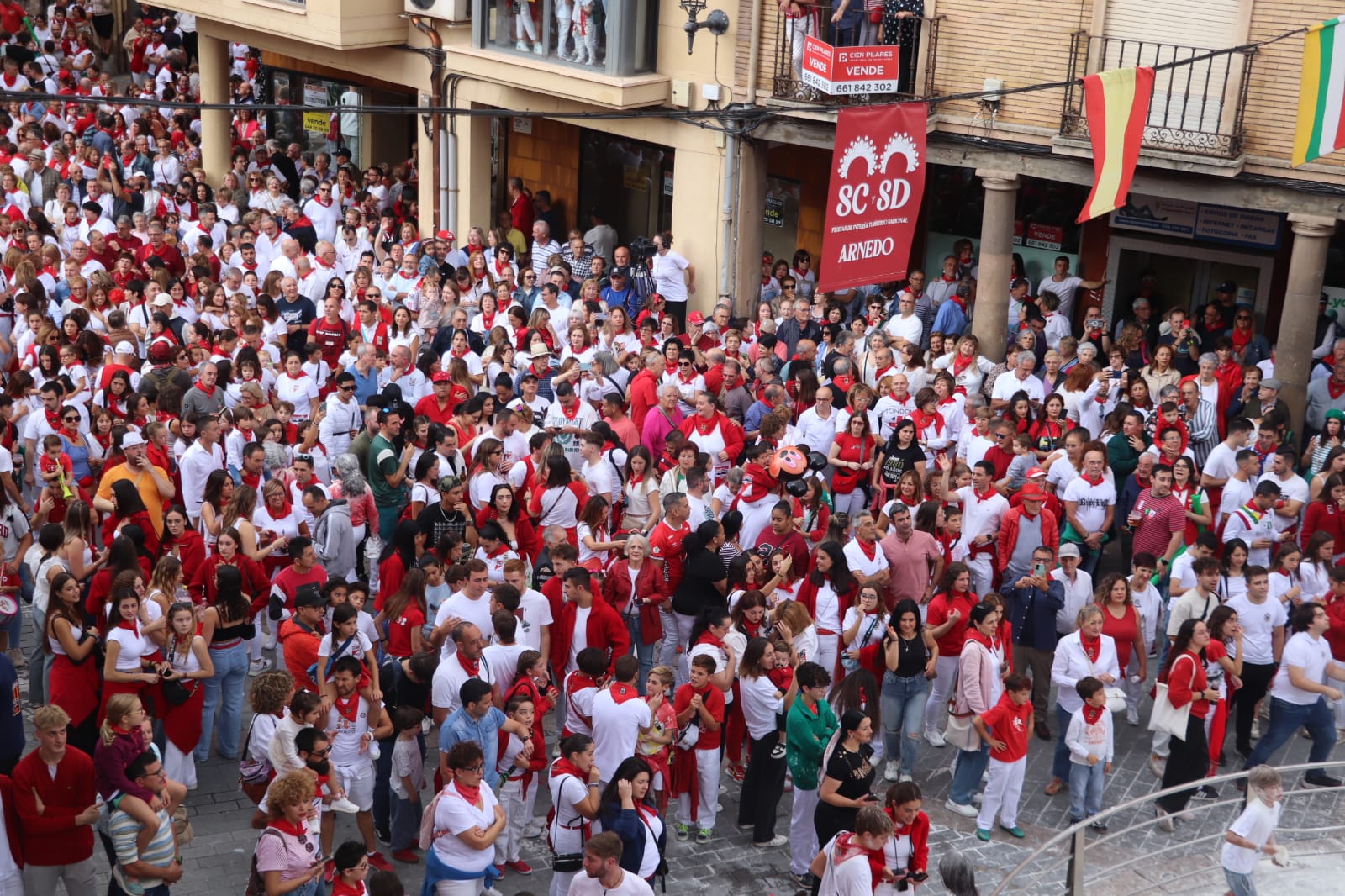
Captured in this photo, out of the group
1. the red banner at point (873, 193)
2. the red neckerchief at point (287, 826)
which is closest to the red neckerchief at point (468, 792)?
the red neckerchief at point (287, 826)

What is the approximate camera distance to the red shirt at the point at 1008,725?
9.57m

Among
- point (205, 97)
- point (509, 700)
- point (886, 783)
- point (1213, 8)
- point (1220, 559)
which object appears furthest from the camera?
point (205, 97)

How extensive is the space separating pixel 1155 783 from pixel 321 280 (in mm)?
10842

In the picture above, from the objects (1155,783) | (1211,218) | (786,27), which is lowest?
(1155,783)

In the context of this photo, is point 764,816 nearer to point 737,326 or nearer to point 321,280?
point 737,326

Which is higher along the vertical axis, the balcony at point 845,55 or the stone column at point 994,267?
the balcony at point 845,55

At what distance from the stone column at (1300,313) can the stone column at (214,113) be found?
636 inches

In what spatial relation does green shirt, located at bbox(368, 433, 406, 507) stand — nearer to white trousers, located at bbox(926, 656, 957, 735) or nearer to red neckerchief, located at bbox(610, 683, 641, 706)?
red neckerchief, located at bbox(610, 683, 641, 706)

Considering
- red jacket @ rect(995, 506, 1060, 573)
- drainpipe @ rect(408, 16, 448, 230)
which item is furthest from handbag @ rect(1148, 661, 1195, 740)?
drainpipe @ rect(408, 16, 448, 230)

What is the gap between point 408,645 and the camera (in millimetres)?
9781

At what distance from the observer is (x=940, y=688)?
10.8m

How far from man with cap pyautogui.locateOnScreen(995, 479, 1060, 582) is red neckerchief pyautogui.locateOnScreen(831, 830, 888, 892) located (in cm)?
403

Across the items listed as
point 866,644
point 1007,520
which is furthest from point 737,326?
point 866,644

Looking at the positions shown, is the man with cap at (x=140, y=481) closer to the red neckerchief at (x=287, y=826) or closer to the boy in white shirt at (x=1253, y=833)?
the red neckerchief at (x=287, y=826)
